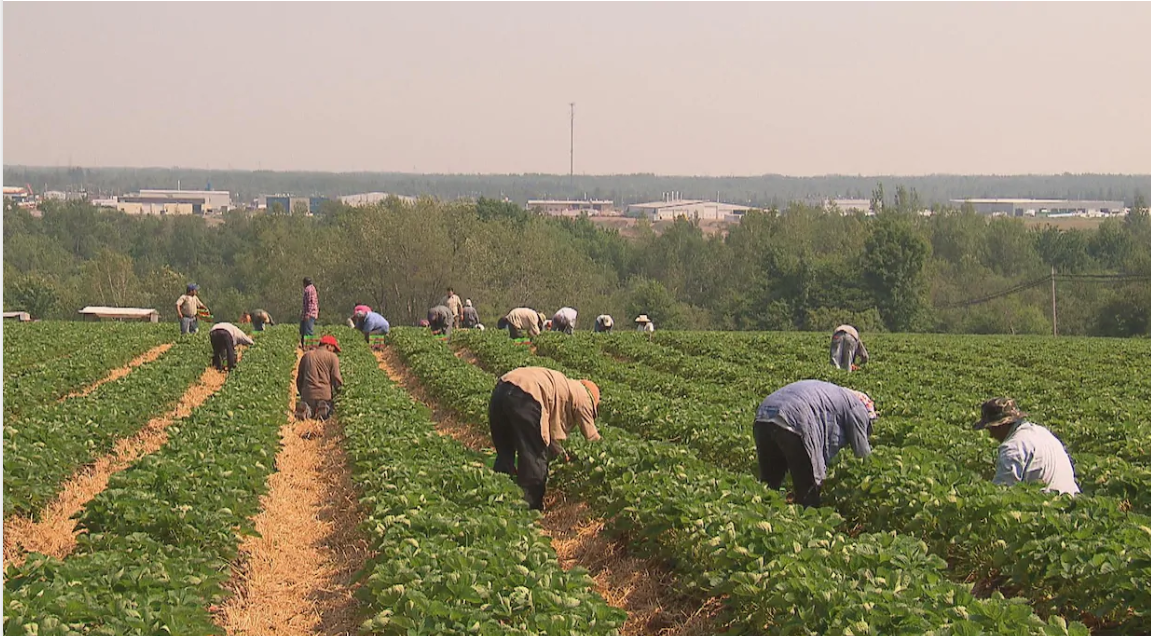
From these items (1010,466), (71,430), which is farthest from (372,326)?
(1010,466)

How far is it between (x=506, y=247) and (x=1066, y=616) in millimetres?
69476

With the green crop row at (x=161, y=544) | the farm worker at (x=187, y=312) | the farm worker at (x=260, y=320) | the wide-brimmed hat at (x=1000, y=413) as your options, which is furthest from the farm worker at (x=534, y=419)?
the farm worker at (x=260, y=320)

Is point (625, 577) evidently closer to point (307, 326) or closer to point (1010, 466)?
point (1010, 466)

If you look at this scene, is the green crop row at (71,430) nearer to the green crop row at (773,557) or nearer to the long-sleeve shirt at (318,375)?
the long-sleeve shirt at (318,375)

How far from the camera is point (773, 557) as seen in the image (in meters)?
7.41

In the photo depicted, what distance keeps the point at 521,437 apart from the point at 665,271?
10092 centimetres

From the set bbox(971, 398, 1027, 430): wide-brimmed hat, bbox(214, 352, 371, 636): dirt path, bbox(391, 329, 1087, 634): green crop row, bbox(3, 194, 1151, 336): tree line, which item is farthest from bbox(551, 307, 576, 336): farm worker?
bbox(3, 194, 1151, 336): tree line

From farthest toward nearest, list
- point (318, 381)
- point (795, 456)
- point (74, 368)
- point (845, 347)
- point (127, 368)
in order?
point (127, 368) → point (845, 347) → point (74, 368) → point (318, 381) → point (795, 456)

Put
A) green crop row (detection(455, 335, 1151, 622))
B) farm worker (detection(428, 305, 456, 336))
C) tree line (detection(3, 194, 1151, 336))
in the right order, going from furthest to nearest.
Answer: tree line (detection(3, 194, 1151, 336)), farm worker (detection(428, 305, 456, 336)), green crop row (detection(455, 335, 1151, 622))

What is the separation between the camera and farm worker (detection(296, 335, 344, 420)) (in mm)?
18250

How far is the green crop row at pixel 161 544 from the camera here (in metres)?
6.30

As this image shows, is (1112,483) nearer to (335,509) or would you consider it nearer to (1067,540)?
(1067,540)

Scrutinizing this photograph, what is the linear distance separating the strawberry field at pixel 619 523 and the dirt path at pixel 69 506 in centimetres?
15

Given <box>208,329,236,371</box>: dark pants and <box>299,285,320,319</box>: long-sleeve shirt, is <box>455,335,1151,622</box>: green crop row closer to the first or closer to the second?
<box>208,329,236,371</box>: dark pants
